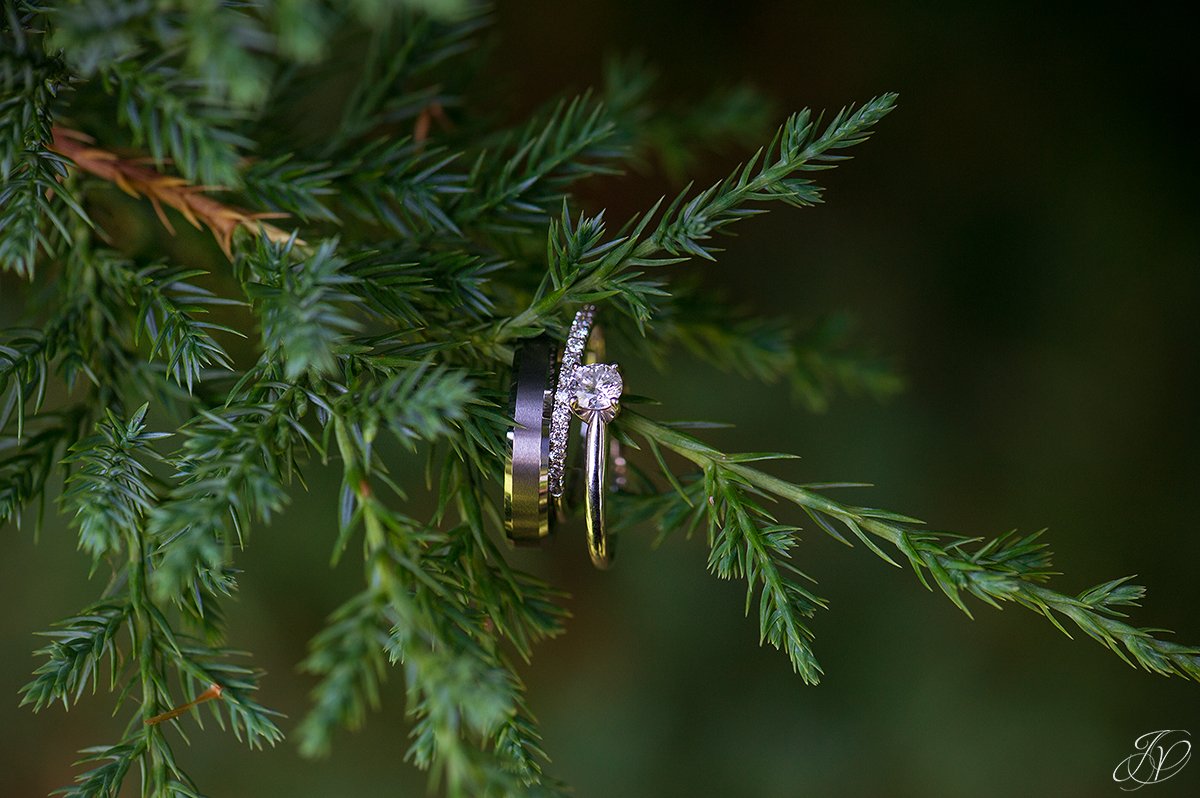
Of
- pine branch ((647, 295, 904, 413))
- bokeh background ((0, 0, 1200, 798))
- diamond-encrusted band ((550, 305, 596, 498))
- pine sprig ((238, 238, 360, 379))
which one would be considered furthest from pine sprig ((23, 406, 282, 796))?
bokeh background ((0, 0, 1200, 798))

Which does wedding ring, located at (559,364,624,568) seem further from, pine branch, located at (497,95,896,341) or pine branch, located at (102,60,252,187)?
pine branch, located at (102,60,252,187)

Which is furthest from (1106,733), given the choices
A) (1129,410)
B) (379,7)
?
(379,7)

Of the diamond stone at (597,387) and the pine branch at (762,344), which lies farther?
the pine branch at (762,344)

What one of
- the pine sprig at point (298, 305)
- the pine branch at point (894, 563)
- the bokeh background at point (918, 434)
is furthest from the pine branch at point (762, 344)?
the bokeh background at point (918, 434)

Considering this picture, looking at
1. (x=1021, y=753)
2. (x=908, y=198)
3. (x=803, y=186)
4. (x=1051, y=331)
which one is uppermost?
(x=908, y=198)

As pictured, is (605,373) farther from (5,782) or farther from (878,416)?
(5,782)

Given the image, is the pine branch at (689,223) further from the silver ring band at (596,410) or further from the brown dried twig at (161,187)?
the brown dried twig at (161,187)

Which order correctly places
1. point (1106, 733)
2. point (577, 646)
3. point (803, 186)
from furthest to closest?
1. point (577, 646)
2. point (1106, 733)
3. point (803, 186)
